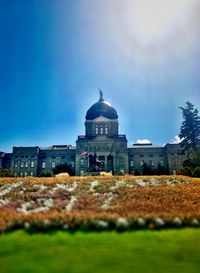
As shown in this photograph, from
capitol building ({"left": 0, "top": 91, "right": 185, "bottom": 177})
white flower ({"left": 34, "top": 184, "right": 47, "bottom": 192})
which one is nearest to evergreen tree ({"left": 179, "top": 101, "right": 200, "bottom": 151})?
capitol building ({"left": 0, "top": 91, "right": 185, "bottom": 177})

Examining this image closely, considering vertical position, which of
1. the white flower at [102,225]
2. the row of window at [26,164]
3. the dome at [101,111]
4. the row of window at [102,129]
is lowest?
the white flower at [102,225]

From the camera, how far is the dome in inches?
3270

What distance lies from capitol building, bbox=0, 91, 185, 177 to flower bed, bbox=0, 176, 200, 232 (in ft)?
189

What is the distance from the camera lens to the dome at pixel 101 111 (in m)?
83.1

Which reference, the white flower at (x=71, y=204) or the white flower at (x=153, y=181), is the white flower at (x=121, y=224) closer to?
the white flower at (x=71, y=204)


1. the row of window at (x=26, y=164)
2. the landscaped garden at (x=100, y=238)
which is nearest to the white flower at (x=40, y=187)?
the landscaped garden at (x=100, y=238)

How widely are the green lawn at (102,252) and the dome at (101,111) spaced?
248 ft

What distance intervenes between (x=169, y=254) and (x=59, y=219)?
3398 millimetres

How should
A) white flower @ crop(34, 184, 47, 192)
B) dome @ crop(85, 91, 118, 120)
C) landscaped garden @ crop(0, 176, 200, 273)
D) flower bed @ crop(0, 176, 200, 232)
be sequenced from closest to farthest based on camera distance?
1. landscaped garden @ crop(0, 176, 200, 273)
2. flower bed @ crop(0, 176, 200, 232)
3. white flower @ crop(34, 184, 47, 192)
4. dome @ crop(85, 91, 118, 120)

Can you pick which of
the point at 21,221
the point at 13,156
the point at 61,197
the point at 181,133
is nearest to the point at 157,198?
the point at 61,197

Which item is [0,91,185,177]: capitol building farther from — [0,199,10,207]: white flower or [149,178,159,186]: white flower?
[0,199,10,207]: white flower

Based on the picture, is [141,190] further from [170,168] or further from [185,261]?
[170,168]

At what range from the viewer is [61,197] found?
45.0ft

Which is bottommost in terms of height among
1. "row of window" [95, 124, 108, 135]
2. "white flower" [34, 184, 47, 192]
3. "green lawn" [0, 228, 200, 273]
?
"green lawn" [0, 228, 200, 273]
